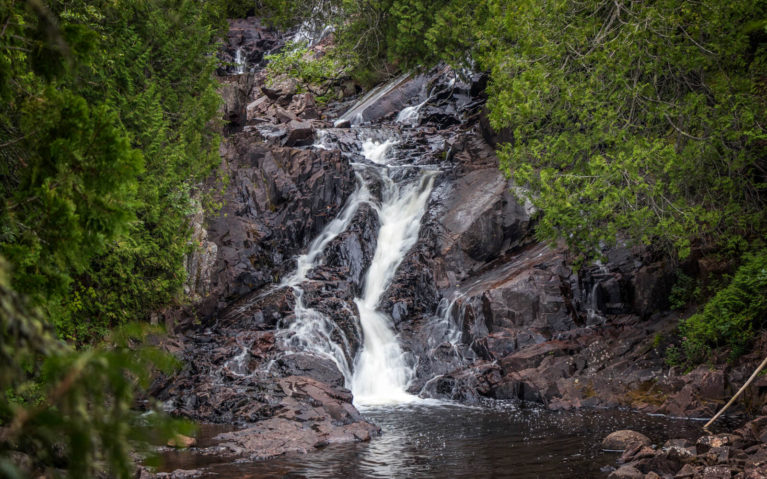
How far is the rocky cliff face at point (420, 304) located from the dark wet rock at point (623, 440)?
7.23 feet

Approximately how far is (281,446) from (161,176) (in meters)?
7.20

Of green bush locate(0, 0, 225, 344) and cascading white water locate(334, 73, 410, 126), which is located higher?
cascading white water locate(334, 73, 410, 126)

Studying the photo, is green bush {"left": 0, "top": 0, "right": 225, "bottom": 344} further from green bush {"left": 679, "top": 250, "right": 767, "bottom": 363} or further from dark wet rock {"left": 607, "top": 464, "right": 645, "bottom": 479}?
green bush {"left": 679, "top": 250, "right": 767, "bottom": 363}

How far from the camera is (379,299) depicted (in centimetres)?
1692

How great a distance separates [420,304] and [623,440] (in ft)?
27.8

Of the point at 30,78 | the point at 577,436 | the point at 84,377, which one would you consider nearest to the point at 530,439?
the point at 577,436

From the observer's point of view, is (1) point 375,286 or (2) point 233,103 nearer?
(1) point 375,286

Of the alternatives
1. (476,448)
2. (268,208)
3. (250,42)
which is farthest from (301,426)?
(250,42)

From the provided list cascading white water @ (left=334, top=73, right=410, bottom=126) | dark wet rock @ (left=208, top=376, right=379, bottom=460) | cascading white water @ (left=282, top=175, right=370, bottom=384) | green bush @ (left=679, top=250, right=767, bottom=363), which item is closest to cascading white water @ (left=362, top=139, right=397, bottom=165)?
cascading white water @ (left=334, top=73, right=410, bottom=126)

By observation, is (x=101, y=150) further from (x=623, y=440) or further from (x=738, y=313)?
(x=738, y=313)

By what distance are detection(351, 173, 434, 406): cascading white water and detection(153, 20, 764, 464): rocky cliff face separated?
1.12ft

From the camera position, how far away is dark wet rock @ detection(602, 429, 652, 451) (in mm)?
8445

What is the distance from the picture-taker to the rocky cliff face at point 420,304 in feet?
37.4

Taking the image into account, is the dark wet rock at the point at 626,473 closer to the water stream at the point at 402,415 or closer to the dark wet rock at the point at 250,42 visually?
the water stream at the point at 402,415
